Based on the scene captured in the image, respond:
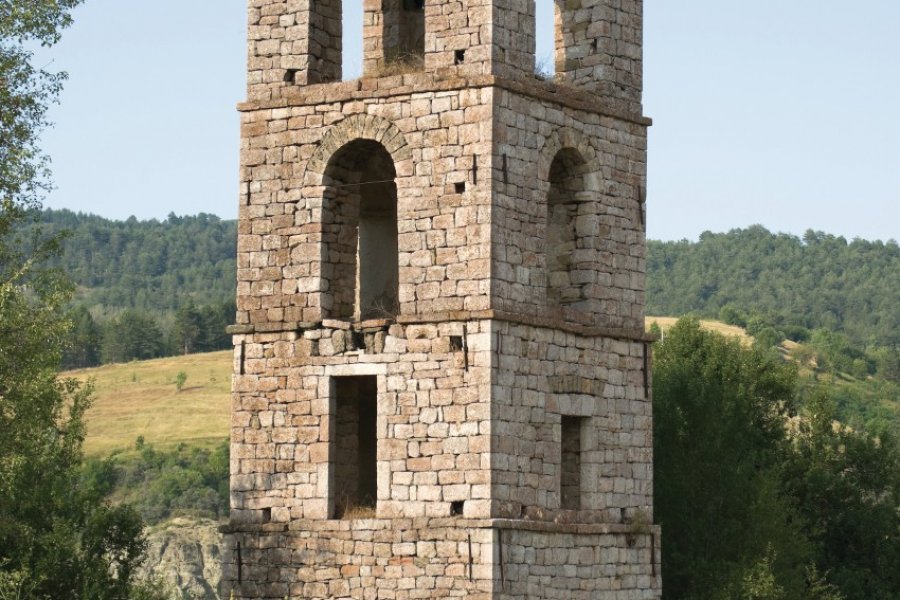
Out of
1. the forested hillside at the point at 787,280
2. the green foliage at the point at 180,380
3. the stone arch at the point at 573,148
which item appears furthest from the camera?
the forested hillside at the point at 787,280

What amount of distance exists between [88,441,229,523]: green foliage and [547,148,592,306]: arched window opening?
3931cm

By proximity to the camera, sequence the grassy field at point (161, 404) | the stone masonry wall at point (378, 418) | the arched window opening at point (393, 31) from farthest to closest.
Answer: the grassy field at point (161, 404)
the arched window opening at point (393, 31)
the stone masonry wall at point (378, 418)

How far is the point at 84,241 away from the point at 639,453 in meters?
142

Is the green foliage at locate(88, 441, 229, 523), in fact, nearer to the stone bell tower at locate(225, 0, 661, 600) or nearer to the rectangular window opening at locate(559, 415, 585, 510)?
the stone bell tower at locate(225, 0, 661, 600)

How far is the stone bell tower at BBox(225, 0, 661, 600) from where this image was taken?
23.4 metres

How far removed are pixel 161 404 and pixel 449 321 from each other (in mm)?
65295

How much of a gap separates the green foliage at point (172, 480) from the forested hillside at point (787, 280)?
2135 inches

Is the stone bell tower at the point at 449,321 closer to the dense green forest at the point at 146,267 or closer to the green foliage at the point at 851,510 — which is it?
the green foliage at the point at 851,510

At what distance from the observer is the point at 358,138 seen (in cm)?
2442

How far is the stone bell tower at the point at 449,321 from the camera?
76.9 feet

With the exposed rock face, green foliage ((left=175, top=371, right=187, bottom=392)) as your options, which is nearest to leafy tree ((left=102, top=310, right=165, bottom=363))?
green foliage ((left=175, top=371, right=187, bottom=392))

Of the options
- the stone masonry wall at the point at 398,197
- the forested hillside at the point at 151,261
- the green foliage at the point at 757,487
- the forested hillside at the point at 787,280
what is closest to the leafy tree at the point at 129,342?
the forested hillside at the point at 151,261

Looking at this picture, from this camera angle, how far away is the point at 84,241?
16350 cm

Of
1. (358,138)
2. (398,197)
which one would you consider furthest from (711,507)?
(358,138)
